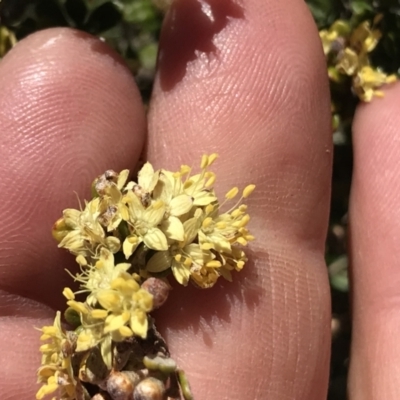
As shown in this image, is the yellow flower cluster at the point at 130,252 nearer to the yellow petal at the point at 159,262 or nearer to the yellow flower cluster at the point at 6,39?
the yellow petal at the point at 159,262

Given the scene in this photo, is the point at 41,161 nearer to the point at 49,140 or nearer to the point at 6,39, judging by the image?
the point at 49,140

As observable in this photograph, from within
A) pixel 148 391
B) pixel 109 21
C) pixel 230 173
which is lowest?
pixel 148 391

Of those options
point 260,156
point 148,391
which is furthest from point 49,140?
point 148,391

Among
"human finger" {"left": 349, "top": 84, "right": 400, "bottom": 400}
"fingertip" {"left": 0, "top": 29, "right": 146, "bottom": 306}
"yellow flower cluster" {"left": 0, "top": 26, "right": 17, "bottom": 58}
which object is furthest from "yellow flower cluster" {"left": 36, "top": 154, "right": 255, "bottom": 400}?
"yellow flower cluster" {"left": 0, "top": 26, "right": 17, "bottom": 58}

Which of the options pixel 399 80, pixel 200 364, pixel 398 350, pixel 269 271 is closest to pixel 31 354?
pixel 200 364

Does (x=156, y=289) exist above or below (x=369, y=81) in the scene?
below

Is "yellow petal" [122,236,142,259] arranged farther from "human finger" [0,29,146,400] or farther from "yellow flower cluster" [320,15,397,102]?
"yellow flower cluster" [320,15,397,102]
